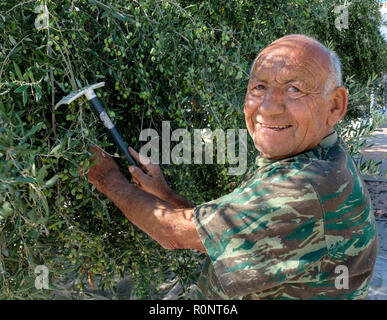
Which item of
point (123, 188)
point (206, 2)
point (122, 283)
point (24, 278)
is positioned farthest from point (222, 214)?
point (122, 283)

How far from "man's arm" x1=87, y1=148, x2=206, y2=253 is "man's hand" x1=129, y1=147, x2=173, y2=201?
7 centimetres

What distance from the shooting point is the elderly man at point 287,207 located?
4.07 ft

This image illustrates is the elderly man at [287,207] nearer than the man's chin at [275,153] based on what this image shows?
Yes

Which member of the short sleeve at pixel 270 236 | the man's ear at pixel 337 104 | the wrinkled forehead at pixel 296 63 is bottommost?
the short sleeve at pixel 270 236

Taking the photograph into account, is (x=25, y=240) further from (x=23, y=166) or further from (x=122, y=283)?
(x=122, y=283)

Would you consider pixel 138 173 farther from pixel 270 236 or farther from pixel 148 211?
pixel 270 236

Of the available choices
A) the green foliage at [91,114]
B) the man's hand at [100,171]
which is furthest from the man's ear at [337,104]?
the man's hand at [100,171]

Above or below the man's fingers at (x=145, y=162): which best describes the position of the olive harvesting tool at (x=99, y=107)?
above

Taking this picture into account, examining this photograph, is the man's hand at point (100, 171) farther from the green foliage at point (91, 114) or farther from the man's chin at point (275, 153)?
the man's chin at point (275, 153)

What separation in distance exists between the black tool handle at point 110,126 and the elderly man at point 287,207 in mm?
89

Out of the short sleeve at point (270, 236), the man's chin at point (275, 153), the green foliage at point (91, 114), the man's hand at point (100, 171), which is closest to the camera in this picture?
the short sleeve at point (270, 236)

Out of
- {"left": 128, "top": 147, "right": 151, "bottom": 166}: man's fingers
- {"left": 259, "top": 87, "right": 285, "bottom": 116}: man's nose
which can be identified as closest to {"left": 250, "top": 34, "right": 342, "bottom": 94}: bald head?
{"left": 259, "top": 87, "right": 285, "bottom": 116}: man's nose

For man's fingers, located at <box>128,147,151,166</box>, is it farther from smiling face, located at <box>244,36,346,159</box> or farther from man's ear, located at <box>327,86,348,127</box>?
man's ear, located at <box>327,86,348,127</box>

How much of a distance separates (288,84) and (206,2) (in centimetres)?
88
